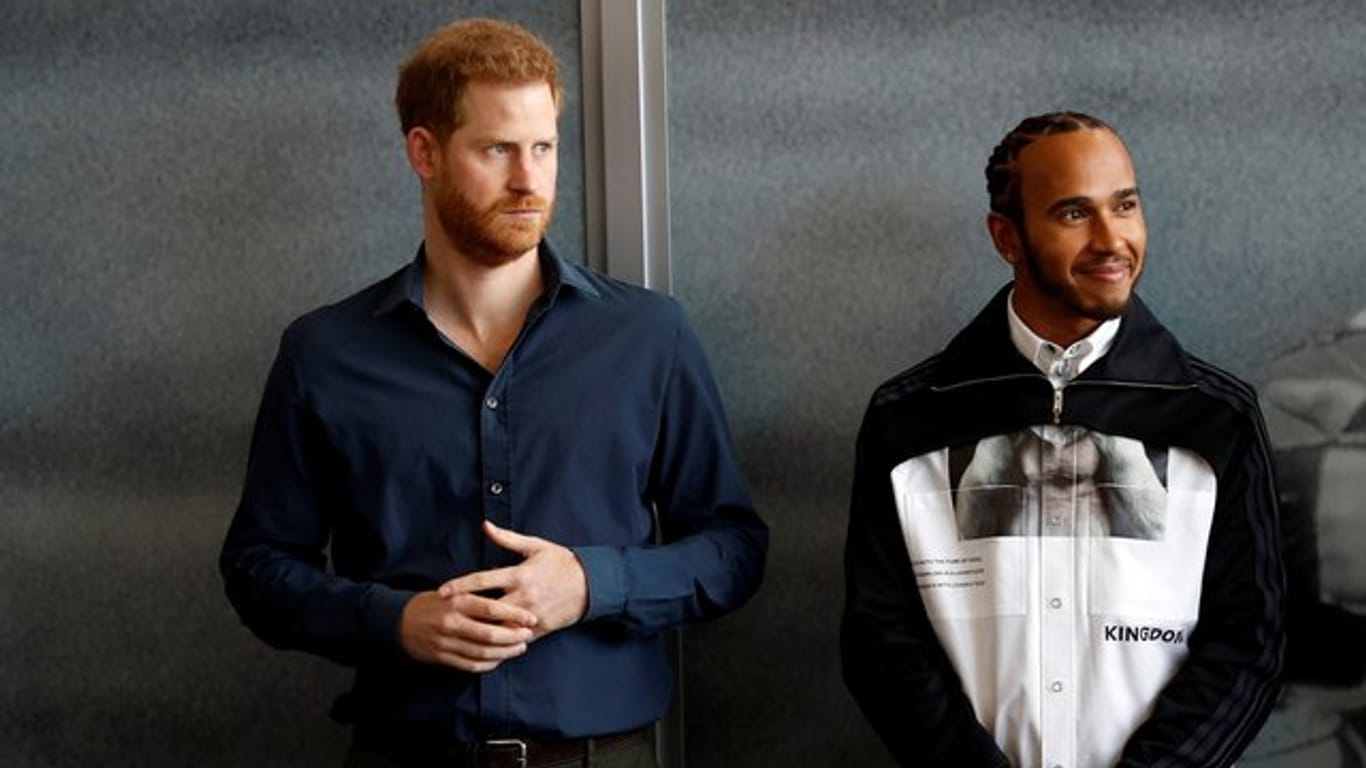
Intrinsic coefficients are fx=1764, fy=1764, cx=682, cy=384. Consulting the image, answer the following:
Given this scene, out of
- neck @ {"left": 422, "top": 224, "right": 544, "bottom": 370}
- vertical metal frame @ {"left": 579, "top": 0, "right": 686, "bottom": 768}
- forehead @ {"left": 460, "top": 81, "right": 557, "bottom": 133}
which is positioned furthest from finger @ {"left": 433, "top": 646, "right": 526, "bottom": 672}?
forehead @ {"left": 460, "top": 81, "right": 557, "bottom": 133}

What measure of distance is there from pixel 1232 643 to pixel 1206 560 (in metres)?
0.08

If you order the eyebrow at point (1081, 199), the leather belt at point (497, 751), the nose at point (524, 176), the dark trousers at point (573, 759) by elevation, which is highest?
the nose at point (524, 176)

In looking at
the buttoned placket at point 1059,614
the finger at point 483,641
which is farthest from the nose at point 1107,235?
the finger at point 483,641

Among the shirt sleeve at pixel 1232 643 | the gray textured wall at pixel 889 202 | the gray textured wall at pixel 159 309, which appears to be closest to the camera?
the shirt sleeve at pixel 1232 643

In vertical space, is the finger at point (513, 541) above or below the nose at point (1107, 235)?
below

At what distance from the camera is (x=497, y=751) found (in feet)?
5.41

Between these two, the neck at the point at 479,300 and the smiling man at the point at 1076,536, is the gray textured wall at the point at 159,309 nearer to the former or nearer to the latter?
the neck at the point at 479,300

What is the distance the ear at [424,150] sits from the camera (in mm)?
1727

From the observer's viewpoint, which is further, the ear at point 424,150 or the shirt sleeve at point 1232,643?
the ear at point 424,150

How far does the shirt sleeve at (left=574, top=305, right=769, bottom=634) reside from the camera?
1.68 metres

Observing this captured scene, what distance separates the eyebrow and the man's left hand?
0.55 metres

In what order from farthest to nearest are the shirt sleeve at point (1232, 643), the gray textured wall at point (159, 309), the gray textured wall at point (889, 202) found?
the gray textured wall at point (159, 309) → the gray textured wall at point (889, 202) → the shirt sleeve at point (1232, 643)

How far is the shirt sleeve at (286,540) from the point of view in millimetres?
1676

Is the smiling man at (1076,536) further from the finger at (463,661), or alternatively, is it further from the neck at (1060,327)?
the finger at (463,661)
